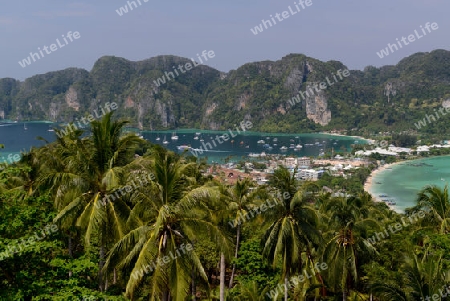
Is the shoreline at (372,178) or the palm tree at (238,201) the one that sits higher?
the palm tree at (238,201)

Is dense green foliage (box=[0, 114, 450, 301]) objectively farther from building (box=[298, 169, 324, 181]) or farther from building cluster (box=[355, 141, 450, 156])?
building cluster (box=[355, 141, 450, 156])

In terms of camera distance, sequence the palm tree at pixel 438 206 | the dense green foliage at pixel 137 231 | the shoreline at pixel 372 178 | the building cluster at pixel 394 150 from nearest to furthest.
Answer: the dense green foliage at pixel 137 231 < the palm tree at pixel 438 206 < the shoreline at pixel 372 178 < the building cluster at pixel 394 150

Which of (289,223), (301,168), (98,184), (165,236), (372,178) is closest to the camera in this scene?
(165,236)

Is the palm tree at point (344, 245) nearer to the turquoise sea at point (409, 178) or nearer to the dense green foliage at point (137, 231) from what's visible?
the dense green foliage at point (137, 231)

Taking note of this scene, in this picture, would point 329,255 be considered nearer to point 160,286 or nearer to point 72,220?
point 160,286

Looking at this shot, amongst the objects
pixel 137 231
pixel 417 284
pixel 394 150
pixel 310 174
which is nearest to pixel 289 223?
pixel 417 284

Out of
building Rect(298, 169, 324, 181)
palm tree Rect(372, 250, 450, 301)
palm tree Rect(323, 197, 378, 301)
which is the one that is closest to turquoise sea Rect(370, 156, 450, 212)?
building Rect(298, 169, 324, 181)

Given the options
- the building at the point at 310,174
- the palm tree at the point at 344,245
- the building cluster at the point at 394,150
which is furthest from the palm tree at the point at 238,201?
the building cluster at the point at 394,150

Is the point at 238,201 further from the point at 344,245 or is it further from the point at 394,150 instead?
the point at 394,150
